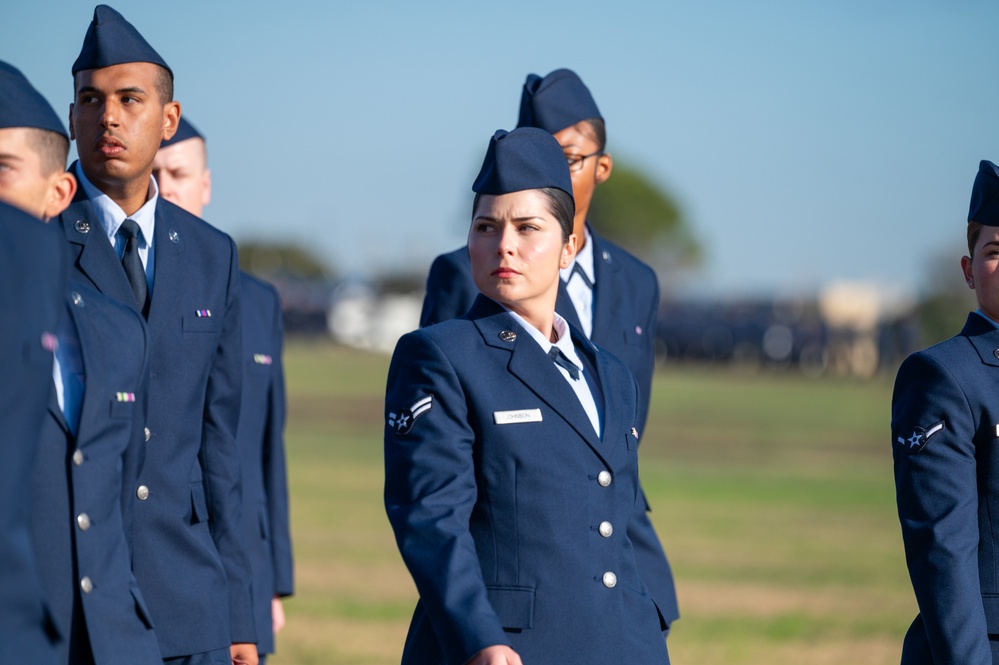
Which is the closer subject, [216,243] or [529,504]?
[529,504]

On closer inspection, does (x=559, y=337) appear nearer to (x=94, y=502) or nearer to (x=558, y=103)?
(x=94, y=502)

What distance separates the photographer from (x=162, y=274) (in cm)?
460

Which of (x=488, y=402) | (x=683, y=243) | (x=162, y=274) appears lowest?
(x=683, y=243)

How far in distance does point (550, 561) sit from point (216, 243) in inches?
62.7

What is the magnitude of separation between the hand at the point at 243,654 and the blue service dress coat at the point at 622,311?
1253mm

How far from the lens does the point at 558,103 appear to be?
6121 millimetres

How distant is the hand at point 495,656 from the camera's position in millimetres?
3666

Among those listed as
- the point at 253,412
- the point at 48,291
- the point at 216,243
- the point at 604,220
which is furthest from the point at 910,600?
the point at 604,220

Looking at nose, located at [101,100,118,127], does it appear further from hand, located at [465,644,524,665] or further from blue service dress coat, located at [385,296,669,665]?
hand, located at [465,644,524,665]

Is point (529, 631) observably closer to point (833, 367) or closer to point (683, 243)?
point (833, 367)

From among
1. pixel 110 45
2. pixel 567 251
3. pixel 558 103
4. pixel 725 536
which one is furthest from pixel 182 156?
pixel 725 536

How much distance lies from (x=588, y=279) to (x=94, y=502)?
9.33ft

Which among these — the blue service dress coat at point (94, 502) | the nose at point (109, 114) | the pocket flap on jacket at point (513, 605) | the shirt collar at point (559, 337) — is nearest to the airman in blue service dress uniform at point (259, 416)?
the nose at point (109, 114)

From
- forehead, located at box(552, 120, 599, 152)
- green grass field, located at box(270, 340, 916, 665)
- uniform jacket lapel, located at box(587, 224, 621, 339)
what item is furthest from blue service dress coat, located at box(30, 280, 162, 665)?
green grass field, located at box(270, 340, 916, 665)
